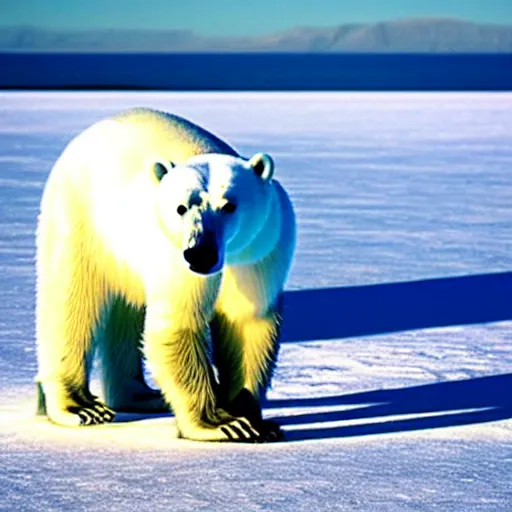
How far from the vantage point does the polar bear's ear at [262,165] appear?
332cm

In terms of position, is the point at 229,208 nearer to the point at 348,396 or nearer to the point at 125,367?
Result: the point at 125,367

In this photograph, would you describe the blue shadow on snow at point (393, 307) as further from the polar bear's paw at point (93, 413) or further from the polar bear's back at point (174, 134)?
the polar bear's back at point (174, 134)

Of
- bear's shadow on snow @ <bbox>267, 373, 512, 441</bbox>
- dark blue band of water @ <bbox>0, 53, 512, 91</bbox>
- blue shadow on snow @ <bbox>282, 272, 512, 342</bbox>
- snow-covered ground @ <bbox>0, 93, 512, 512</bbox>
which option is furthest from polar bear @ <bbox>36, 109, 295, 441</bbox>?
dark blue band of water @ <bbox>0, 53, 512, 91</bbox>

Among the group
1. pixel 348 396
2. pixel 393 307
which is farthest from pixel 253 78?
pixel 348 396

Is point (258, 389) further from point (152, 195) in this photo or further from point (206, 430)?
point (152, 195)

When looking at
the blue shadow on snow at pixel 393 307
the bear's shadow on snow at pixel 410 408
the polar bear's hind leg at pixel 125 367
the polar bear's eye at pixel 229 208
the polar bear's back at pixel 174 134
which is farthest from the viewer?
the blue shadow on snow at pixel 393 307

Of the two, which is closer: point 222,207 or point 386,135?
point 222,207

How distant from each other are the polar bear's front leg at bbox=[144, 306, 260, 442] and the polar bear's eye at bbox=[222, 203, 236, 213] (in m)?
0.33

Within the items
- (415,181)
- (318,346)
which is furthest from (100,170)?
(415,181)

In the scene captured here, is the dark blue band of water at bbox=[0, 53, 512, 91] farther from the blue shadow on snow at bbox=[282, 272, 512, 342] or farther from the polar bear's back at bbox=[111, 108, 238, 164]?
→ the polar bear's back at bbox=[111, 108, 238, 164]

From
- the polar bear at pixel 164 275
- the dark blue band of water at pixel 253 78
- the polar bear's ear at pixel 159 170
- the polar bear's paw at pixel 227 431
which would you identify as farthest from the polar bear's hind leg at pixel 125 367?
the dark blue band of water at pixel 253 78

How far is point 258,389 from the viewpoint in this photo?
3.59 meters

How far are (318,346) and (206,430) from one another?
1375 millimetres

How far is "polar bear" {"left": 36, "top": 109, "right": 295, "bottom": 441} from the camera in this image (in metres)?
3.31
